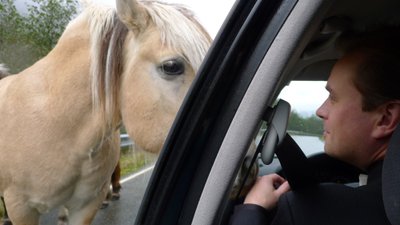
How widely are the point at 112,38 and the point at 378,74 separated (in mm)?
1751

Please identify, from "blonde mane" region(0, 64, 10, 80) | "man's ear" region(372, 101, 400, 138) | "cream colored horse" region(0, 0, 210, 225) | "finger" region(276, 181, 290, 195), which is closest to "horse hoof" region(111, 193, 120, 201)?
"blonde mane" region(0, 64, 10, 80)

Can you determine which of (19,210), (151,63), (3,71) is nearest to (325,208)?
(151,63)

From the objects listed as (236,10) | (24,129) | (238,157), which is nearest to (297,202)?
(238,157)

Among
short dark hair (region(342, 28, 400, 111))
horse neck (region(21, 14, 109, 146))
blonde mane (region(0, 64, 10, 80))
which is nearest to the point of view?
short dark hair (region(342, 28, 400, 111))

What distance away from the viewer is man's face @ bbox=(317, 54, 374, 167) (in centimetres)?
114

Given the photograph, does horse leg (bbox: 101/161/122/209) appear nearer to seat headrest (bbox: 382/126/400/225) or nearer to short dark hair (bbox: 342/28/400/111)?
short dark hair (bbox: 342/28/400/111)

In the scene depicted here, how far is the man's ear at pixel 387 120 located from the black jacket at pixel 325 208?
0.13 metres

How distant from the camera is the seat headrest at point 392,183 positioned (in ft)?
2.87

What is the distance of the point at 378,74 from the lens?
1108 millimetres

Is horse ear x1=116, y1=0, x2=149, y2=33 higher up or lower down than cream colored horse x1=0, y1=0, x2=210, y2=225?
higher up

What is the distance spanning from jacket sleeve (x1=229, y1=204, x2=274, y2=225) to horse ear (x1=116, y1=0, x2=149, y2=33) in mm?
1525

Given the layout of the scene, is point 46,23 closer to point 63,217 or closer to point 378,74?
point 63,217

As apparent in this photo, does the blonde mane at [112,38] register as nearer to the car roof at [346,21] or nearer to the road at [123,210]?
the car roof at [346,21]

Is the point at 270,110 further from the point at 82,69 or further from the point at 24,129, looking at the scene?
the point at 24,129
